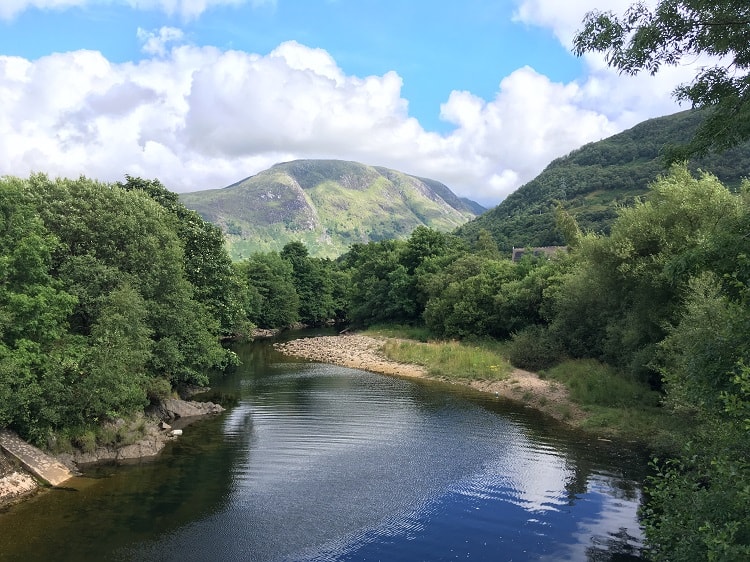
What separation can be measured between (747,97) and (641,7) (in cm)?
308

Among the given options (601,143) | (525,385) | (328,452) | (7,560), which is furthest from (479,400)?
(601,143)

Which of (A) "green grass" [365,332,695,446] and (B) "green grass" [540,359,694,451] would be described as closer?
(B) "green grass" [540,359,694,451]

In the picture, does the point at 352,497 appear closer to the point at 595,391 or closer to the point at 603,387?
the point at 595,391

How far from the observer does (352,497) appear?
20891 millimetres

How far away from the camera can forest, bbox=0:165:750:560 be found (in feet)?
39.0

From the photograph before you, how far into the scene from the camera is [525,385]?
40.0 meters

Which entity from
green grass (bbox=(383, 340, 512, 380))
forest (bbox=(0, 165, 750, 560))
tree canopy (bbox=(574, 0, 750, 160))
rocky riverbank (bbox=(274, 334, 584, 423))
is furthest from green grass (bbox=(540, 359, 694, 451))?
tree canopy (bbox=(574, 0, 750, 160))

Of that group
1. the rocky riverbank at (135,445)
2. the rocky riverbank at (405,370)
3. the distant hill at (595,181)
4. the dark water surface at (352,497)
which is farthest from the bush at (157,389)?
the distant hill at (595,181)

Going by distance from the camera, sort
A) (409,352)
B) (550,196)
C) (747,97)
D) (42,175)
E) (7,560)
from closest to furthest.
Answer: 1. (747,97)
2. (7,560)
3. (42,175)
4. (409,352)
5. (550,196)

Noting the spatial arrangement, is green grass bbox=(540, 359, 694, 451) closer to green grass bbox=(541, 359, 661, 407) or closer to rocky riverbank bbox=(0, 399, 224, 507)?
green grass bbox=(541, 359, 661, 407)

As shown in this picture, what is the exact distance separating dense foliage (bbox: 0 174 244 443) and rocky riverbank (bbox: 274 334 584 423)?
66.7ft

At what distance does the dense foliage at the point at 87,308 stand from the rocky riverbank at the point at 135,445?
117 centimetres

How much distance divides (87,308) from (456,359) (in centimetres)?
3225

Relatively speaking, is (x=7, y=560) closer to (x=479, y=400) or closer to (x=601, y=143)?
(x=479, y=400)
